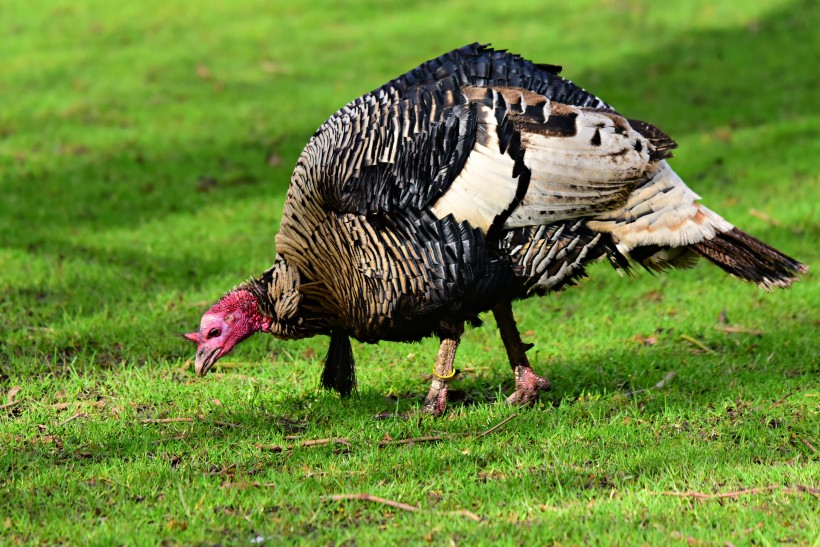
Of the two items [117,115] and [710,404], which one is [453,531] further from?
[117,115]

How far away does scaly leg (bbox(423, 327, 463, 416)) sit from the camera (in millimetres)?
5621

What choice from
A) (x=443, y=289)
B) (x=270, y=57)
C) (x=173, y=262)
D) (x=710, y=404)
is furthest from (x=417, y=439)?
(x=270, y=57)

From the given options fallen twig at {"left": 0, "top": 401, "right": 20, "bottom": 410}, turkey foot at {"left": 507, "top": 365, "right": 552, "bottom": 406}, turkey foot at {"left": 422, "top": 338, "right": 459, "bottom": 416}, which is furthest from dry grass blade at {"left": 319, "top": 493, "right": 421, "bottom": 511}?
fallen twig at {"left": 0, "top": 401, "right": 20, "bottom": 410}

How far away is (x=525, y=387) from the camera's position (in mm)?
5824

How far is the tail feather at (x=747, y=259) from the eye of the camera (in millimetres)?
5332

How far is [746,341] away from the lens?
6.70 metres

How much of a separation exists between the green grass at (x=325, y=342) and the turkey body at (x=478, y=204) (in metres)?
0.75

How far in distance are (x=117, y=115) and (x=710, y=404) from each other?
8.67 m

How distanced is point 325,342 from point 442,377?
5.47 feet

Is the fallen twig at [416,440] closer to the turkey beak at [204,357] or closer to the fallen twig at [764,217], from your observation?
the turkey beak at [204,357]

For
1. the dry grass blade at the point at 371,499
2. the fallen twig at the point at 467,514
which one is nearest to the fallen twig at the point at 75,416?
the dry grass blade at the point at 371,499

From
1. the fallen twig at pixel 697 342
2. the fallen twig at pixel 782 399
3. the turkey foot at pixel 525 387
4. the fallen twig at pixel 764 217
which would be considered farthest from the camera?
the fallen twig at pixel 764 217

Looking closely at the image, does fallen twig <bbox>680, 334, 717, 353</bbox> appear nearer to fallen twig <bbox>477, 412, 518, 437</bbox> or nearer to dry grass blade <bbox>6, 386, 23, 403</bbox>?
fallen twig <bbox>477, 412, 518, 437</bbox>

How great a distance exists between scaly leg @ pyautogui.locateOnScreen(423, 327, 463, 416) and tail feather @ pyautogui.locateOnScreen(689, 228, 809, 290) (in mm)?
1381
